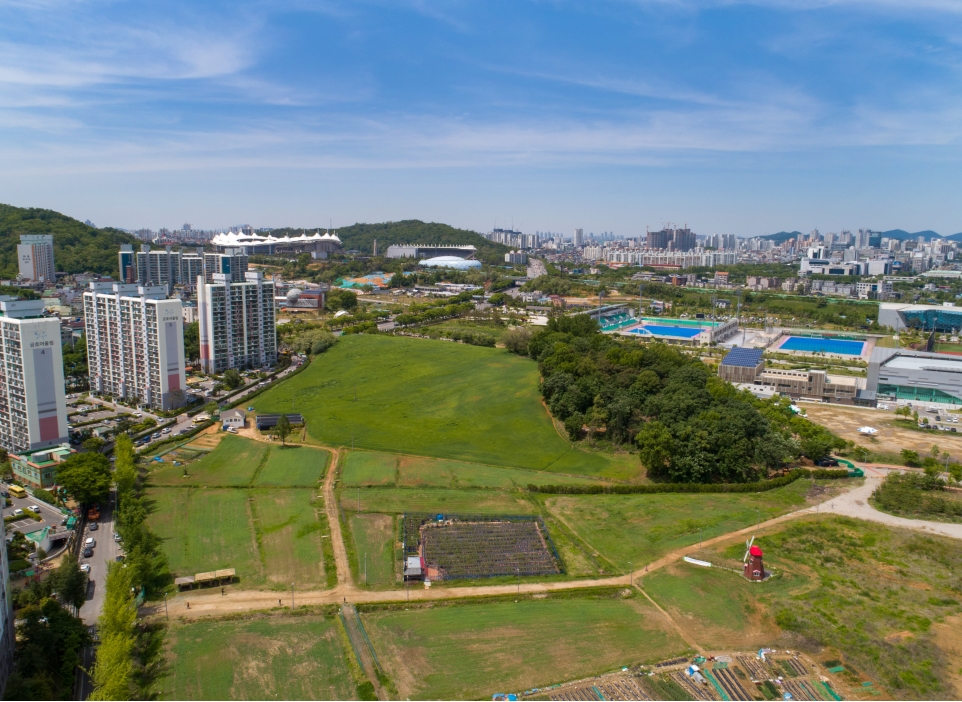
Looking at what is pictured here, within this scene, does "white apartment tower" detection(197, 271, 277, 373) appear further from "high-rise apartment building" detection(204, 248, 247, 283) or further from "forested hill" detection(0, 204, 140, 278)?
"forested hill" detection(0, 204, 140, 278)

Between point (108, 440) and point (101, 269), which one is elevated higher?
point (101, 269)

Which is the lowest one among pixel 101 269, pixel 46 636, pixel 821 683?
pixel 821 683

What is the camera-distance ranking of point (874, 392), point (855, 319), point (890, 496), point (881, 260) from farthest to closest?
point (881, 260)
point (855, 319)
point (874, 392)
point (890, 496)

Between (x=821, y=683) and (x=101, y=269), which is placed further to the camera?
(x=101, y=269)

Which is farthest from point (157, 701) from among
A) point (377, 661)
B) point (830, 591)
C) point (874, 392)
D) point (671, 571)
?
point (874, 392)

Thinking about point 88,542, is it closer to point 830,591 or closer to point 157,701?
point 157,701

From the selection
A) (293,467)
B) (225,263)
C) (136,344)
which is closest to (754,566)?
(293,467)

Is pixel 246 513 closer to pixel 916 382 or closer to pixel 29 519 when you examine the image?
pixel 29 519

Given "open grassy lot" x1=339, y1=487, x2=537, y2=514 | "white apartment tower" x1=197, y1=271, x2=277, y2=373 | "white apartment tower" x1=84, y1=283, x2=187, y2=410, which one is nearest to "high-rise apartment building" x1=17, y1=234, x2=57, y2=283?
"white apartment tower" x1=197, y1=271, x2=277, y2=373
